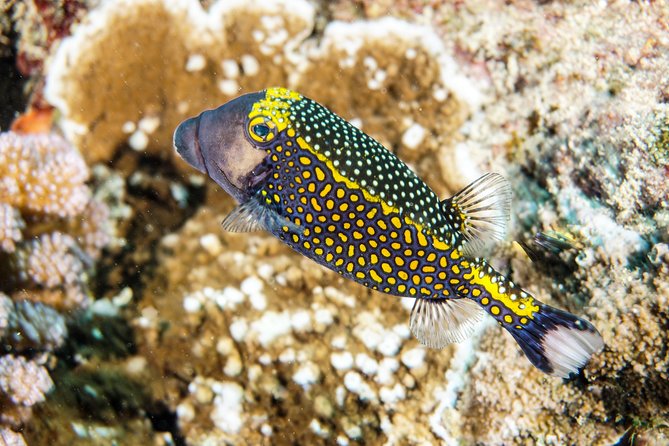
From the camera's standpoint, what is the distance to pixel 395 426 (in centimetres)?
346

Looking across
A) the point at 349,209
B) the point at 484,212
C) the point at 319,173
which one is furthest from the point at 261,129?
the point at 484,212

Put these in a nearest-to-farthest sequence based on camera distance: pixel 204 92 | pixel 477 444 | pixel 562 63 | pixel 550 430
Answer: pixel 550 430, pixel 477 444, pixel 562 63, pixel 204 92

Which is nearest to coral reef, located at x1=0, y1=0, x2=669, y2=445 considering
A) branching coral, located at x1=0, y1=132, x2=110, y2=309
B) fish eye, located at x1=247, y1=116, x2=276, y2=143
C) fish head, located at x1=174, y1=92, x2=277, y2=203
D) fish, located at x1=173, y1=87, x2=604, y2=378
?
branching coral, located at x1=0, y1=132, x2=110, y2=309

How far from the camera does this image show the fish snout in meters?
2.67

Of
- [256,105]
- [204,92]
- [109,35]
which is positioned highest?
[256,105]

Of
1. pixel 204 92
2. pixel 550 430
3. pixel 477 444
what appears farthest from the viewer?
pixel 204 92

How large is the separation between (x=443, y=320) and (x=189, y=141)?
1887mm

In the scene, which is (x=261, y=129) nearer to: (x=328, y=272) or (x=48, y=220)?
(x=328, y=272)

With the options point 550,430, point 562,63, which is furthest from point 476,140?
point 550,430

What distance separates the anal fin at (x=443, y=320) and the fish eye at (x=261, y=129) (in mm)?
1381

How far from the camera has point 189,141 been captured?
2.68 m

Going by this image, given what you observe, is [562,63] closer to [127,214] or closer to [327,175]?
[327,175]

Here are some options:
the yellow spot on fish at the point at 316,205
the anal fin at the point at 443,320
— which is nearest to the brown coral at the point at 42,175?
the yellow spot on fish at the point at 316,205

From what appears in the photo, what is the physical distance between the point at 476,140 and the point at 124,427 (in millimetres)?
3562
